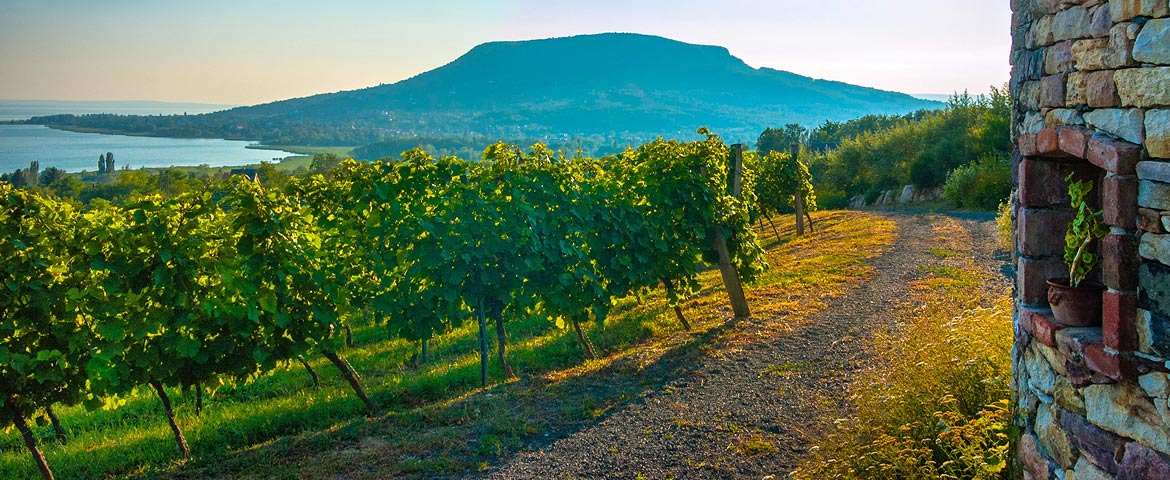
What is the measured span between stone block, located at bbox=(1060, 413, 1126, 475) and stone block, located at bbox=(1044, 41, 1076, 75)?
1782 mm

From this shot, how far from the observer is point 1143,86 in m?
2.99

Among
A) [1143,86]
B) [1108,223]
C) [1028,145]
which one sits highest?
[1143,86]

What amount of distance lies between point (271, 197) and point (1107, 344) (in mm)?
6621

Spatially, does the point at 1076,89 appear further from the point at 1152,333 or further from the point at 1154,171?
the point at 1152,333

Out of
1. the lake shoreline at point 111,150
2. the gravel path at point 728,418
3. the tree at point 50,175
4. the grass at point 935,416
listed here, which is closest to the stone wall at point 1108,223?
the grass at point 935,416

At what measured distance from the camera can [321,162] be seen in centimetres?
3728

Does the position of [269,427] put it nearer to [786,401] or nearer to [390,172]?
[390,172]

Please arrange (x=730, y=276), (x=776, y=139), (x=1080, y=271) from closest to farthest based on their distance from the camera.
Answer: (x=1080, y=271)
(x=730, y=276)
(x=776, y=139)

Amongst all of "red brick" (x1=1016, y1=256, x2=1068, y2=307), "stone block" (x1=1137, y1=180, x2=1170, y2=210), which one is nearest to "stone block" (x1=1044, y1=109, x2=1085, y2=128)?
"stone block" (x1=1137, y1=180, x2=1170, y2=210)

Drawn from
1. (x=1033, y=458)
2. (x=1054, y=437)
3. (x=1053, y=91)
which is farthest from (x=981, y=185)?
(x=1054, y=437)

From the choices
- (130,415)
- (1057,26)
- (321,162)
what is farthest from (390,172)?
(321,162)

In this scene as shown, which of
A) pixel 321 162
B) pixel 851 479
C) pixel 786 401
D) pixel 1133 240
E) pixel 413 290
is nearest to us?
pixel 1133 240

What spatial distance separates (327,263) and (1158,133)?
729 centimetres

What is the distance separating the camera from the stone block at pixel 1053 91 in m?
3.60
